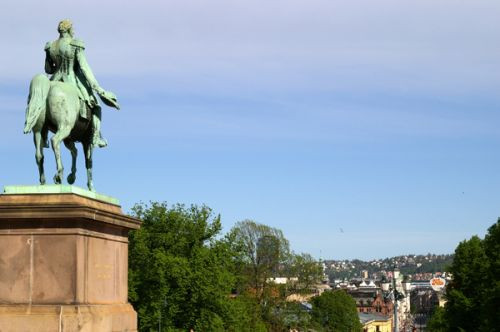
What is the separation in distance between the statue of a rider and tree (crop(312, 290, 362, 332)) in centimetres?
13843

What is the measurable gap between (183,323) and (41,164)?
4498 cm

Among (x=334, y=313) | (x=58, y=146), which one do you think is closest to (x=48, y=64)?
(x=58, y=146)

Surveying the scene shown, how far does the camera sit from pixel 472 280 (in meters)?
75.7

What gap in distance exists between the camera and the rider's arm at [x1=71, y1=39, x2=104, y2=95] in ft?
63.2

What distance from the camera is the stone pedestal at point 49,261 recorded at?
17.1m

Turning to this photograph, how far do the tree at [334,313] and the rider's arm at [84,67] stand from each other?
138617 millimetres

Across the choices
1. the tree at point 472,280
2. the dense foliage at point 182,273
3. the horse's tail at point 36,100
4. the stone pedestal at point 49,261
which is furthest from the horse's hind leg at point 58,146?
the tree at point 472,280

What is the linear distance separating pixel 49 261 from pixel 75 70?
4056 mm

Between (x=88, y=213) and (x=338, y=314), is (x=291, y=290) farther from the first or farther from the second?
(x=88, y=213)

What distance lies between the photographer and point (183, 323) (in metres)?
62.8

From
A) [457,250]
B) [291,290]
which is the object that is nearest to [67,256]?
[457,250]

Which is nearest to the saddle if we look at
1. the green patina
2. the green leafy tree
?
the green patina

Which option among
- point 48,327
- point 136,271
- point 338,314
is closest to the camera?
point 48,327

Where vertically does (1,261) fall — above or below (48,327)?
above
